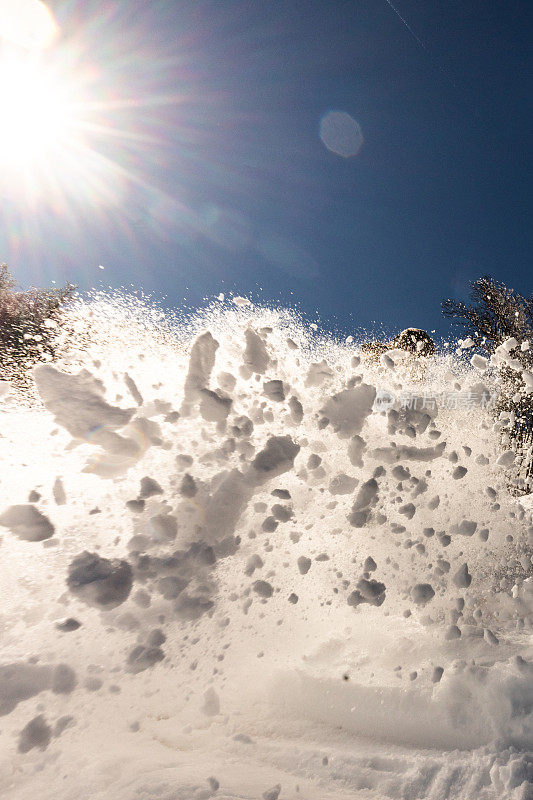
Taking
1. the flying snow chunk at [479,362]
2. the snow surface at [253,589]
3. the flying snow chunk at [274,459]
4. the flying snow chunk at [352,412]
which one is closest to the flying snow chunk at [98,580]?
the snow surface at [253,589]

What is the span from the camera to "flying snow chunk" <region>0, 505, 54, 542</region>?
1732mm

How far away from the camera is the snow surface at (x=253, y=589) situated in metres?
Answer: 1.30

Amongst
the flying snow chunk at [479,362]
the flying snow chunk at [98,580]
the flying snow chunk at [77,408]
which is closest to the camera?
the flying snow chunk at [98,580]

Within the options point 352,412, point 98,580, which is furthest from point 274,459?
point 98,580

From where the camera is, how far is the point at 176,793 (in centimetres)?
115

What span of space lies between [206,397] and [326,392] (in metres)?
0.79

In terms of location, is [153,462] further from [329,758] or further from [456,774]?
[456,774]

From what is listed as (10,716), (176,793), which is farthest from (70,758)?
(176,793)

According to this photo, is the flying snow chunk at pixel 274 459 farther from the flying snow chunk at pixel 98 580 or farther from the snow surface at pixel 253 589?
the flying snow chunk at pixel 98 580

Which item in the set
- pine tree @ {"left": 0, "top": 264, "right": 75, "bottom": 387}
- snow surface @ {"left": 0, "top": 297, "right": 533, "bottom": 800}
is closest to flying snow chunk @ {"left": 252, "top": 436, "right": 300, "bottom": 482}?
snow surface @ {"left": 0, "top": 297, "right": 533, "bottom": 800}

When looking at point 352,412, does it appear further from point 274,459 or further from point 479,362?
point 479,362

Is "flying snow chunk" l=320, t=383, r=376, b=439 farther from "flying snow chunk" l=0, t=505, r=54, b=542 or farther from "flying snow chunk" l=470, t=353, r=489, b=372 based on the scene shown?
"flying snow chunk" l=0, t=505, r=54, b=542

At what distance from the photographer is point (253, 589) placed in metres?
1.95

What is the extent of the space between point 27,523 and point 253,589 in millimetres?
A: 1118
